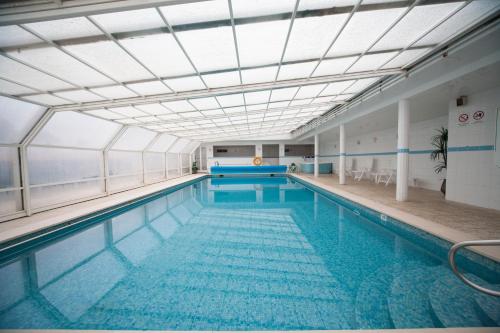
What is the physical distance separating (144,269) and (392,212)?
4902 millimetres

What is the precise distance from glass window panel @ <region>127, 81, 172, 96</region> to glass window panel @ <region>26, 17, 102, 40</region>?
5.39 ft

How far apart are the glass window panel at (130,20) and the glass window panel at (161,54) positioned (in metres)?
0.19

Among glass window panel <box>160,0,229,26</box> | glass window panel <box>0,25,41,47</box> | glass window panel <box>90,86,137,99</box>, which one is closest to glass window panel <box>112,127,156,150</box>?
glass window panel <box>90,86,137,99</box>

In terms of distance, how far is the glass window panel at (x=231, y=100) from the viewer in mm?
5570

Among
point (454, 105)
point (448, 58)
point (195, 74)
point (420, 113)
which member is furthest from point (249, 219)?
point (420, 113)

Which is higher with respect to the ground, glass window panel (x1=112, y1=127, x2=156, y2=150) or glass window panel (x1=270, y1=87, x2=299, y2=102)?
glass window panel (x1=270, y1=87, x2=299, y2=102)

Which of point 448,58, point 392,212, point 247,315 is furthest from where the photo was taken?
point 392,212

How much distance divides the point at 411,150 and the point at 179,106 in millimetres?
8980

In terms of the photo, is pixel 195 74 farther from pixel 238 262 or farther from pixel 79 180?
pixel 79 180

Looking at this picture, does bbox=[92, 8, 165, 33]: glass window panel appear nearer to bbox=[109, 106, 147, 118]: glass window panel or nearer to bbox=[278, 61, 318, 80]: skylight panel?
bbox=[278, 61, 318, 80]: skylight panel

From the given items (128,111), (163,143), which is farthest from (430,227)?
(163,143)

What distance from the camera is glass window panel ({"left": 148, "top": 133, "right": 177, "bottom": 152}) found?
35.1 feet

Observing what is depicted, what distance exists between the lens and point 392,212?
430cm

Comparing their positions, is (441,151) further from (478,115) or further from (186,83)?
(186,83)
